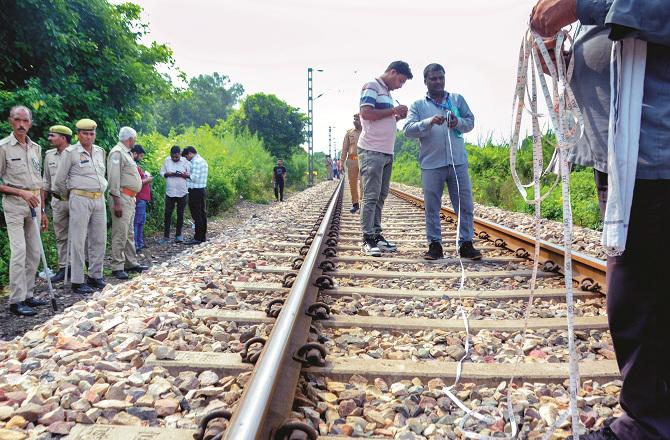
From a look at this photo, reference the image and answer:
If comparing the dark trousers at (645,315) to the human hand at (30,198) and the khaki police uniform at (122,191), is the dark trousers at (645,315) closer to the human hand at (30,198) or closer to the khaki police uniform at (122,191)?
the human hand at (30,198)

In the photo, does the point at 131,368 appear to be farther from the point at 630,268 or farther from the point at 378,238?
the point at 378,238

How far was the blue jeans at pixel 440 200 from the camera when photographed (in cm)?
445

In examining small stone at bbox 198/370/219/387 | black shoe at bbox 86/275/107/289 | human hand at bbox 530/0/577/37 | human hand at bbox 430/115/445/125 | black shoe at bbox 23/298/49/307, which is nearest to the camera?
human hand at bbox 530/0/577/37

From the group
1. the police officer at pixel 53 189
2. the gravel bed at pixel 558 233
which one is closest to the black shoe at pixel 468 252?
the gravel bed at pixel 558 233

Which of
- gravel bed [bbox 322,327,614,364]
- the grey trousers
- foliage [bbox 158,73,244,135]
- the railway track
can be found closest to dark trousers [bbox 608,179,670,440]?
the railway track

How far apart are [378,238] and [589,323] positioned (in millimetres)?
2676

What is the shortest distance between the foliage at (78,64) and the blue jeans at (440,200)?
508 centimetres

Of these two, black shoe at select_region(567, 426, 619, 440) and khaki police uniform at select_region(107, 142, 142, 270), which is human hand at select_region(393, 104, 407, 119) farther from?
black shoe at select_region(567, 426, 619, 440)

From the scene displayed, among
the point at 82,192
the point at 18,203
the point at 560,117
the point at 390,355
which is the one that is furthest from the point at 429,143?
the point at 18,203

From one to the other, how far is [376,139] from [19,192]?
3390mm

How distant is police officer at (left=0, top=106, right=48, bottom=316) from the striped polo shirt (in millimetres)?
3187

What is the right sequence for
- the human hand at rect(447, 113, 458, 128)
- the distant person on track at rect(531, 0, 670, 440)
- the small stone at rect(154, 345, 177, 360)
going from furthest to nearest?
1. the human hand at rect(447, 113, 458, 128)
2. the small stone at rect(154, 345, 177, 360)
3. the distant person on track at rect(531, 0, 670, 440)

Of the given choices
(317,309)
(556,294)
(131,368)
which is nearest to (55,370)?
(131,368)

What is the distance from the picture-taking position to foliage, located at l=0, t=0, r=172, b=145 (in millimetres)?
6508
